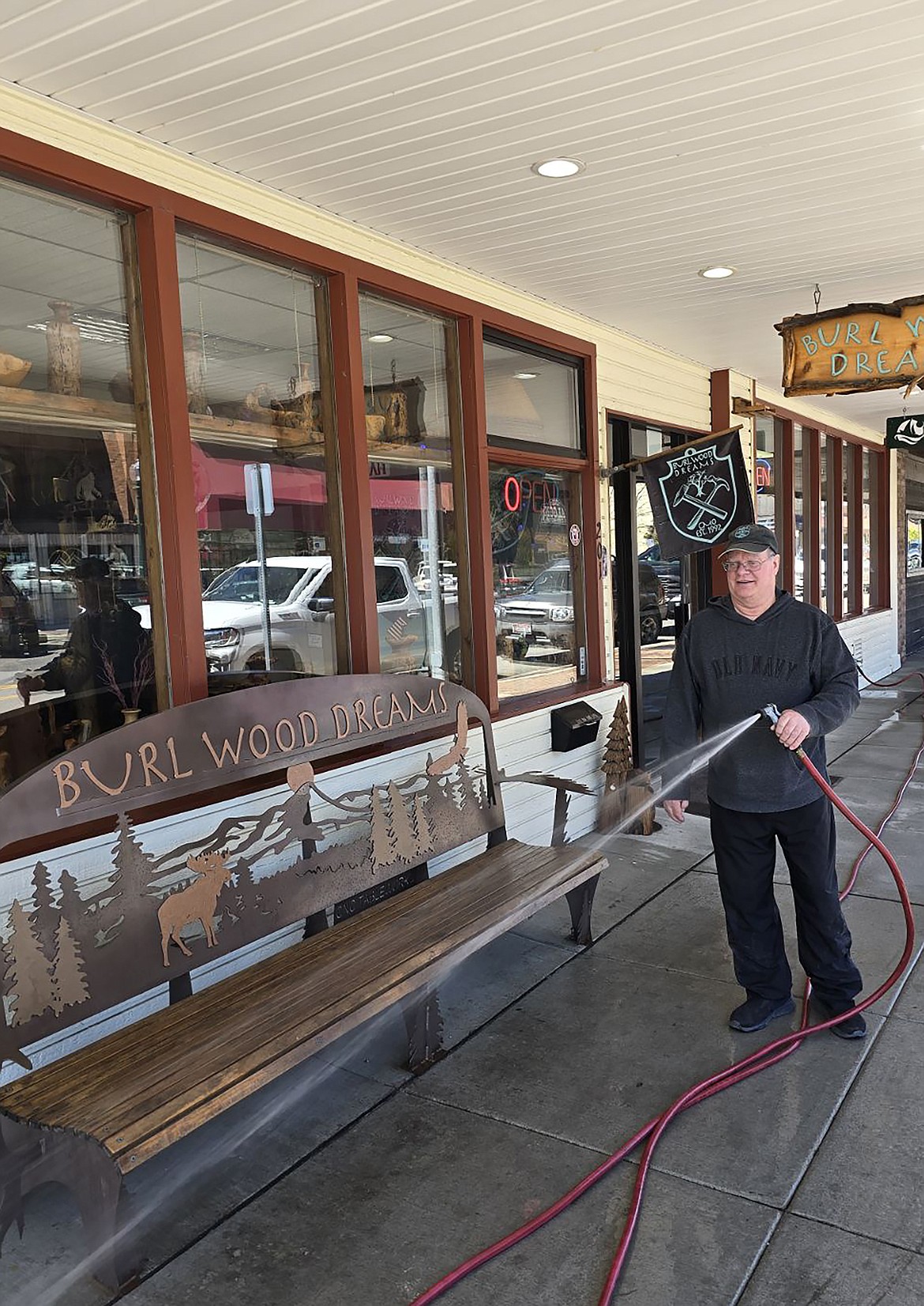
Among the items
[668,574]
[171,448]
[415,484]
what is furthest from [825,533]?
[171,448]

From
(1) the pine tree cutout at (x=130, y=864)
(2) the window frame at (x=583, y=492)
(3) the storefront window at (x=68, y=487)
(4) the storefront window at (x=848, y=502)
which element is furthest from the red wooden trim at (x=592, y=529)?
(4) the storefront window at (x=848, y=502)

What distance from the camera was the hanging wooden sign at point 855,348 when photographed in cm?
482

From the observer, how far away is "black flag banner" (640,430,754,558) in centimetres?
574

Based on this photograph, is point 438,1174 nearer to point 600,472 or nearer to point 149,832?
point 149,832

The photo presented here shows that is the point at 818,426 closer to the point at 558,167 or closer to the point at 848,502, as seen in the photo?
the point at 848,502

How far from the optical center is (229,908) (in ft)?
10.2

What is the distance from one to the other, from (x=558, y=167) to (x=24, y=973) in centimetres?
324

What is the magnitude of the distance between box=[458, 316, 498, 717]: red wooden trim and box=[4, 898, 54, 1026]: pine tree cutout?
2868 millimetres

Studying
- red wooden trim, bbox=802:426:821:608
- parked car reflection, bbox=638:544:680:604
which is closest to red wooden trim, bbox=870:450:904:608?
red wooden trim, bbox=802:426:821:608

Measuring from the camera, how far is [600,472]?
614cm

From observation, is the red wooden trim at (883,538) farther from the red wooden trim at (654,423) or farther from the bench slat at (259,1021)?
the bench slat at (259,1021)

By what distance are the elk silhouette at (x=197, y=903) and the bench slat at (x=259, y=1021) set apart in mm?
176

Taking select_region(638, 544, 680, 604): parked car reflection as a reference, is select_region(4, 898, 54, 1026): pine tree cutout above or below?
below

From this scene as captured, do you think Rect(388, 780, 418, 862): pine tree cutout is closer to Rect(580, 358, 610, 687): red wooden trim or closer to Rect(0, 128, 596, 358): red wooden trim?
Rect(0, 128, 596, 358): red wooden trim
